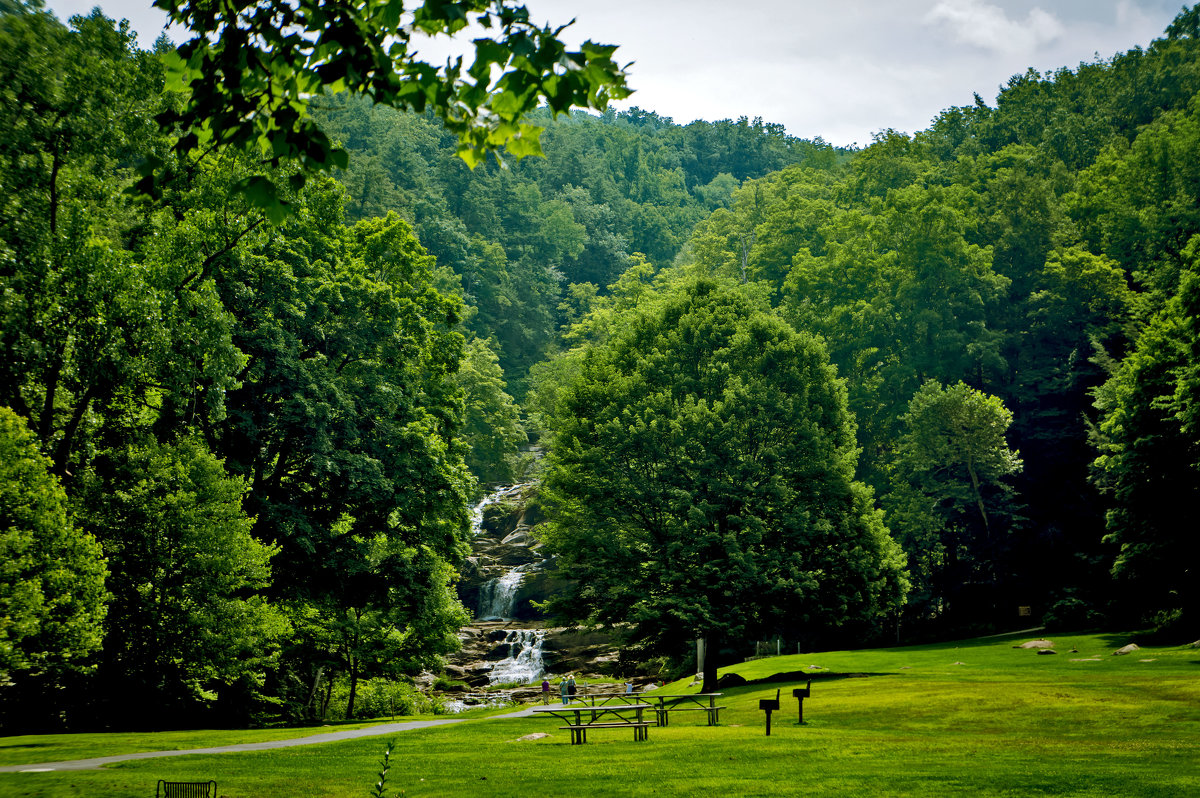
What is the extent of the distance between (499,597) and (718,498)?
28799 millimetres

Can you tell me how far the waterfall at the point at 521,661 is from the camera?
5059 cm

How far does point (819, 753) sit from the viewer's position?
17.3 metres

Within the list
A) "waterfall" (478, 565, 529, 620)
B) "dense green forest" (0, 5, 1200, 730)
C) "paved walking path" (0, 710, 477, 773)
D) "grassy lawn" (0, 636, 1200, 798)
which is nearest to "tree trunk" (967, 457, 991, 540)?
"dense green forest" (0, 5, 1200, 730)

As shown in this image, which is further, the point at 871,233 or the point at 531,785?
the point at 871,233

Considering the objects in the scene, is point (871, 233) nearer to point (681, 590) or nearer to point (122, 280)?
point (681, 590)

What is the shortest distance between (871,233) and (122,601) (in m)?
57.3

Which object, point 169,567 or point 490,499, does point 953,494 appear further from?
point 169,567

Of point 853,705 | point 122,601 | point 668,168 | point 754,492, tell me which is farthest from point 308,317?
point 668,168

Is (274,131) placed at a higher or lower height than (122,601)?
higher

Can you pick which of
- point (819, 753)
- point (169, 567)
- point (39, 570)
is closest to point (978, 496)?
point (819, 753)

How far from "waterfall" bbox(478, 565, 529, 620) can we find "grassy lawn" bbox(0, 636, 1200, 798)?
31.5 meters

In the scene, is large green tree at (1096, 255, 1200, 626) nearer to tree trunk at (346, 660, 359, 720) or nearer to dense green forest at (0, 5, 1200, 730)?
dense green forest at (0, 5, 1200, 730)

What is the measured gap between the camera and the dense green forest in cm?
2436

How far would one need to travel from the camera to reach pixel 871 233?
69125 mm
